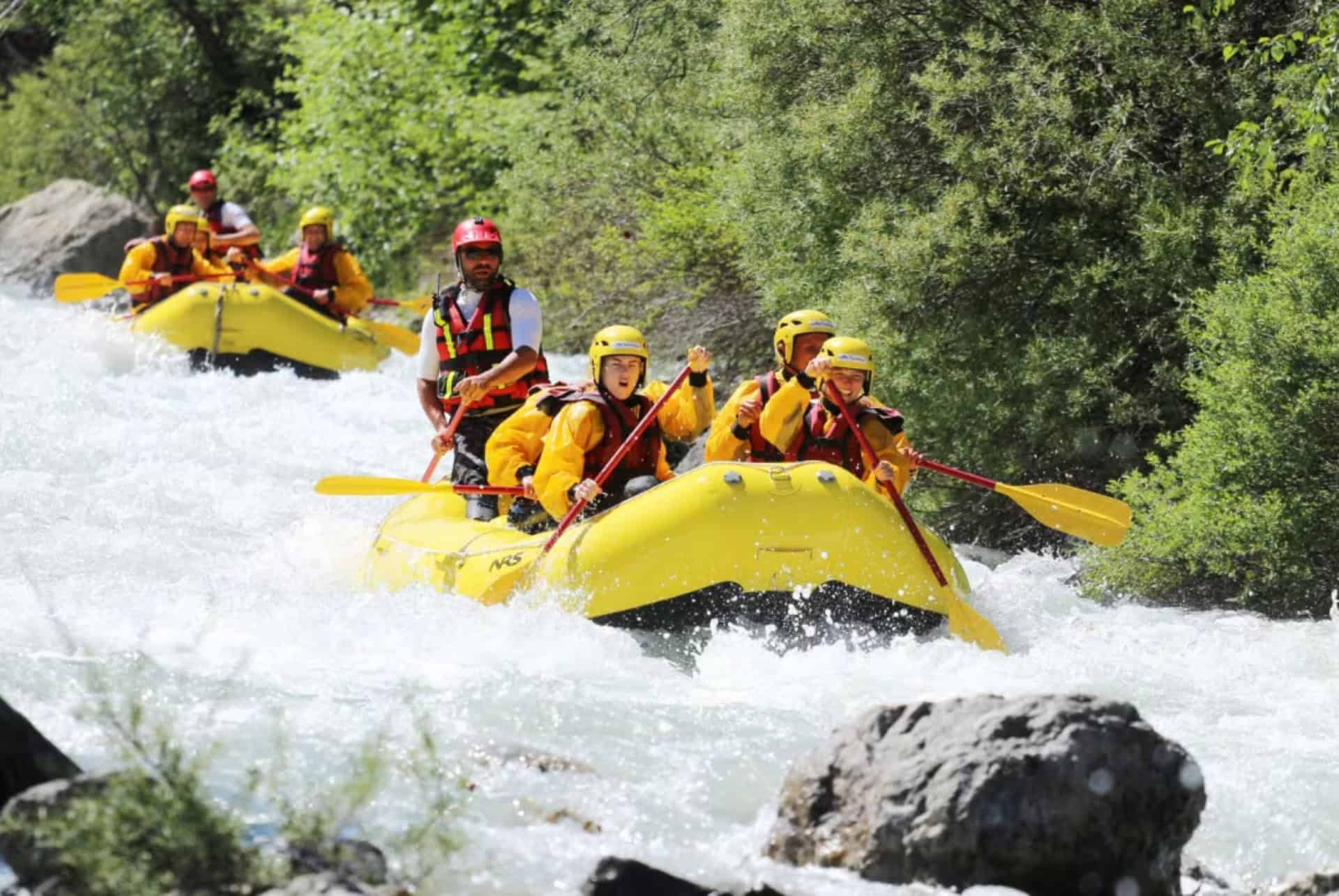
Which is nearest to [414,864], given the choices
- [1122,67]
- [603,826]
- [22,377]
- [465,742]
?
[603,826]

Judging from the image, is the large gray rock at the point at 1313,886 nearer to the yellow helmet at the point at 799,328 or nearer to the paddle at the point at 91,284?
the yellow helmet at the point at 799,328

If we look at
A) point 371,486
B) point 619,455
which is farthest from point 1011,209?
point 371,486

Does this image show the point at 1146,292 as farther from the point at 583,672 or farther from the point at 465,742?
the point at 465,742

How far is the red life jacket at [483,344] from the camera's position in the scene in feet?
27.7

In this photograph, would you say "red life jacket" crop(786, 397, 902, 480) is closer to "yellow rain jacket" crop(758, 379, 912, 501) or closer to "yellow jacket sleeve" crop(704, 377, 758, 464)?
"yellow rain jacket" crop(758, 379, 912, 501)

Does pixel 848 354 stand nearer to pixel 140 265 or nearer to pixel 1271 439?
pixel 1271 439

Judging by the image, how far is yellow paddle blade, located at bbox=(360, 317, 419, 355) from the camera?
14.2 metres

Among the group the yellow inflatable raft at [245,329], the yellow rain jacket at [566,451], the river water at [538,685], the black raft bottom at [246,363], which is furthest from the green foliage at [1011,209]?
the black raft bottom at [246,363]

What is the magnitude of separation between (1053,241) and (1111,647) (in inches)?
109

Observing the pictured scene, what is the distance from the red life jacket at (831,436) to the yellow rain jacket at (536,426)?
427 millimetres

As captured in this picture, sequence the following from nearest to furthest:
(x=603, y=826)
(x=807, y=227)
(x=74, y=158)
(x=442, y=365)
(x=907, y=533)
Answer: (x=603, y=826), (x=907, y=533), (x=442, y=365), (x=807, y=227), (x=74, y=158)

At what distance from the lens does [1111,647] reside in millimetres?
7102

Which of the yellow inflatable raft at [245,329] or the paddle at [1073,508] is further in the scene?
the yellow inflatable raft at [245,329]

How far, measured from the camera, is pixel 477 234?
27.6 feet
